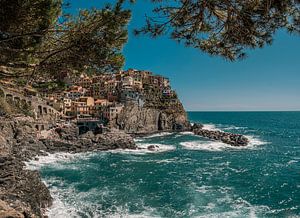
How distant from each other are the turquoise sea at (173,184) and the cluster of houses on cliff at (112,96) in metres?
29.4

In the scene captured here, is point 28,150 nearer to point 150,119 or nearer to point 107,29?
point 107,29

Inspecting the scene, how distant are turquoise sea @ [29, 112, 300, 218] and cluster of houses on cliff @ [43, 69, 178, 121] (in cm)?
2940

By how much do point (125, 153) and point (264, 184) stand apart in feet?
82.5

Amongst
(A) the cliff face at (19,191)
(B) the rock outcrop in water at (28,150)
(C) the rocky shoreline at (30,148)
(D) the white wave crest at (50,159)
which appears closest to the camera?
(A) the cliff face at (19,191)

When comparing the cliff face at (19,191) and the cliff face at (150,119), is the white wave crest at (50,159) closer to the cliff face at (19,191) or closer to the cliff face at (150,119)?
the cliff face at (19,191)

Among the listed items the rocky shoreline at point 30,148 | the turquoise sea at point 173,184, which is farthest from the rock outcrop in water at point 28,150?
the turquoise sea at point 173,184

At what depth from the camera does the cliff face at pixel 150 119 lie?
7981 centimetres

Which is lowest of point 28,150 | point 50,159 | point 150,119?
point 50,159

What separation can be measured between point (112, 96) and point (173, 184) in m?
67.2

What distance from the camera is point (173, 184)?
29.8 metres

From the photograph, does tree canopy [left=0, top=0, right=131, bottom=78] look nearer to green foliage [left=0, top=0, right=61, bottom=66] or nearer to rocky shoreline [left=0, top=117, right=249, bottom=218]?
green foliage [left=0, top=0, right=61, bottom=66]

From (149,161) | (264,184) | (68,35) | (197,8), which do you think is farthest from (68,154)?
(197,8)

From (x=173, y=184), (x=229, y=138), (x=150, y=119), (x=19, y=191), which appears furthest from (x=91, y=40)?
(x=150, y=119)

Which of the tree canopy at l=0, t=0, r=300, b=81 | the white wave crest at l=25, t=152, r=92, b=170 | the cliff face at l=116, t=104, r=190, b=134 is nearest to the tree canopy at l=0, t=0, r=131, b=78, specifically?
the tree canopy at l=0, t=0, r=300, b=81
